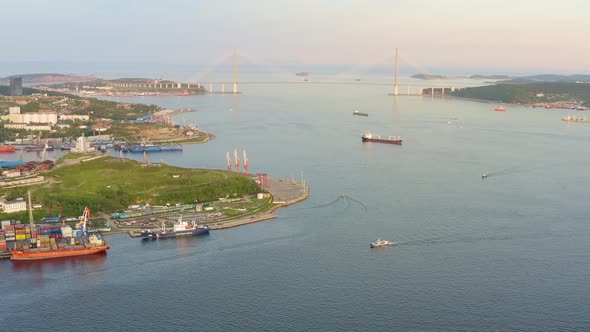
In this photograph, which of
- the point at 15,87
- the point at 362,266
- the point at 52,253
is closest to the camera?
the point at 362,266

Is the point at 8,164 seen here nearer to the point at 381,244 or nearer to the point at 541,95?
the point at 381,244

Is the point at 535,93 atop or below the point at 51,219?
atop

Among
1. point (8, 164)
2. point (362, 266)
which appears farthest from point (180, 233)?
point (8, 164)

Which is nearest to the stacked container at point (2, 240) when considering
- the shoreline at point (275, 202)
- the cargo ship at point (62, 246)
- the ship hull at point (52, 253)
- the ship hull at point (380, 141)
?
the cargo ship at point (62, 246)

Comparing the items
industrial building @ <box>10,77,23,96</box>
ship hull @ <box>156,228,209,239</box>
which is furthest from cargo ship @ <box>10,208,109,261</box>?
industrial building @ <box>10,77,23,96</box>

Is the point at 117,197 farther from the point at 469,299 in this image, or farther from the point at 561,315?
the point at 561,315

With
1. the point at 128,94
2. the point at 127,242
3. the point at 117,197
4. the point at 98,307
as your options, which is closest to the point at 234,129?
the point at 117,197

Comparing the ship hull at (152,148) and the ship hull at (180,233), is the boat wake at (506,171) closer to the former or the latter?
the ship hull at (180,233)
